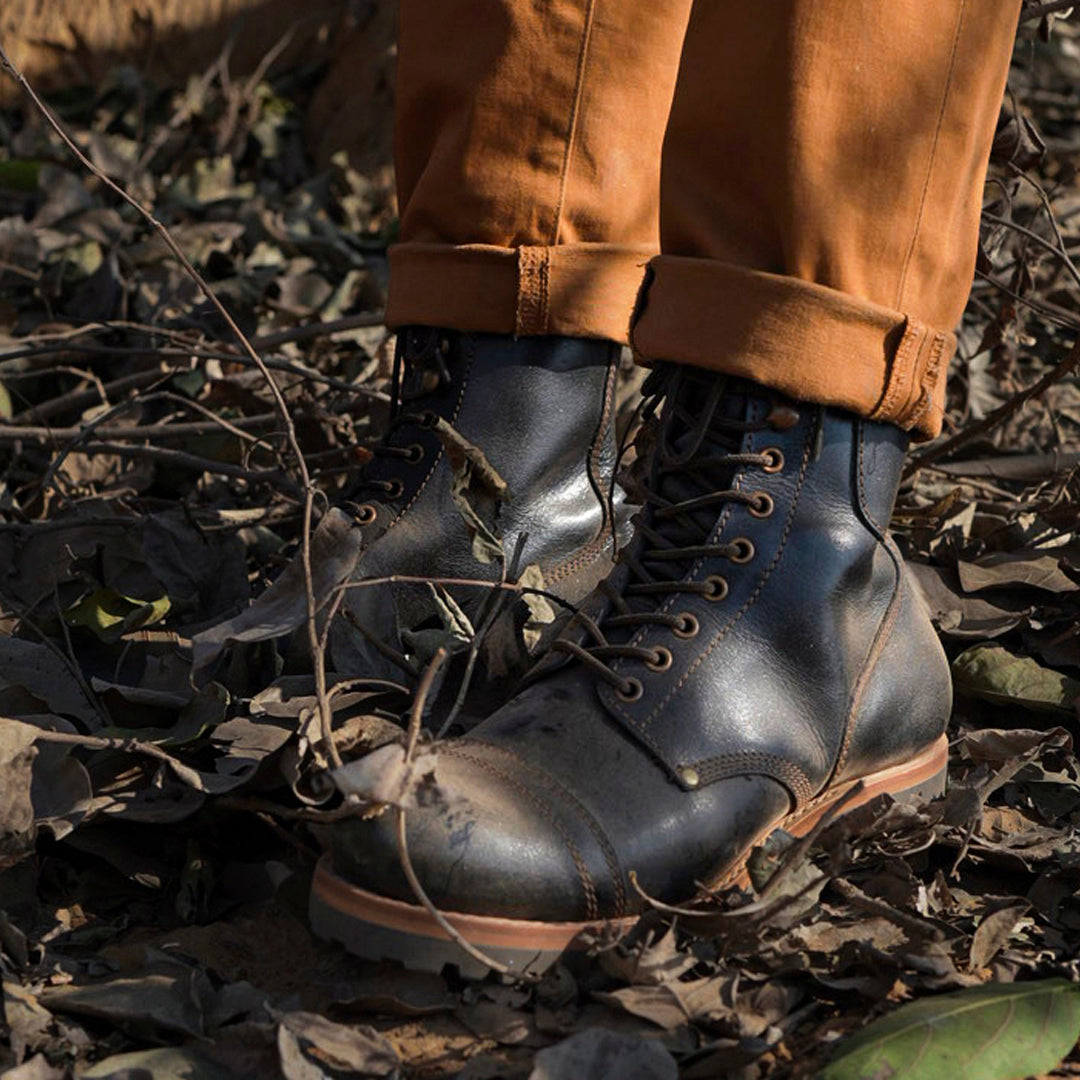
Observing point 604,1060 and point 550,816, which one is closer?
point 604,1060

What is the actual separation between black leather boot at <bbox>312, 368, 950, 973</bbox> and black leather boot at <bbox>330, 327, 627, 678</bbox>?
0.79ft

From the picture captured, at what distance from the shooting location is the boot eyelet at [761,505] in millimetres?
1288

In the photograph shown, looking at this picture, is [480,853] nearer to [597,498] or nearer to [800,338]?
[800,338]

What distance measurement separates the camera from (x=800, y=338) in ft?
4.08

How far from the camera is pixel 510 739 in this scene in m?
1.22

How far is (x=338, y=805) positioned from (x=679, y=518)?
390 millimetres

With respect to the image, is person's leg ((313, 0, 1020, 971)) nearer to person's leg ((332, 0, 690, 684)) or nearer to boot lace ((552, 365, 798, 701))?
boot lace ((552, 365, 798, 701))

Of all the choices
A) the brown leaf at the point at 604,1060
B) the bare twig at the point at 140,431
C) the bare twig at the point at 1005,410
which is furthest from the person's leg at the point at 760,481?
the bare twig at the point at 140,431

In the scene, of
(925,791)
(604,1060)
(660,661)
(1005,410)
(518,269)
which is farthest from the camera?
(1005,410)

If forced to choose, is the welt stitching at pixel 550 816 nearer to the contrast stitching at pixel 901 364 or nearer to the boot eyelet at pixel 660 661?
the boot eyelet at pixel 660 661

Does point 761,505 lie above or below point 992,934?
above

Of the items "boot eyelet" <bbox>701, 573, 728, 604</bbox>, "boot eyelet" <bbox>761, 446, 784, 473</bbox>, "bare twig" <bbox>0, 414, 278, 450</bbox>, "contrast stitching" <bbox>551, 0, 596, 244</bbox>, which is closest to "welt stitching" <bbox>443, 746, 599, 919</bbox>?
"boot eyelet" <bbox>701, 573, 728, 604</bbox>

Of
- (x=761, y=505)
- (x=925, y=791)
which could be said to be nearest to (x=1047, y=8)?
(x=761, y=505)

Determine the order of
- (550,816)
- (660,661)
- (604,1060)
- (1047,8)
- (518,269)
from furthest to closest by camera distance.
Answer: (1047,8) → (518,269) → (660,661) → (550,816) → (604,1060)
